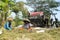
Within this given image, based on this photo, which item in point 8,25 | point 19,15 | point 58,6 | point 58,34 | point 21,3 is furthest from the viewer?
point 58,6

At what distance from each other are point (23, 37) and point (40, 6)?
3087 centimetres

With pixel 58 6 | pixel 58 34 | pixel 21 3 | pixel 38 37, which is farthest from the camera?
pixel 58 6

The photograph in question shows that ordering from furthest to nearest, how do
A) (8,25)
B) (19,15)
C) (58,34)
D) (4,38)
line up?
(19,15), (8,25), (58,34), (4,38)

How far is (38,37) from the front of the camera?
217 inches

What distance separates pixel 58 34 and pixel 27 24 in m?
1.79

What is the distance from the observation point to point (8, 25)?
24.2ft

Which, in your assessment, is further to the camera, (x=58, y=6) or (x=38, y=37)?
(x=58, y=6)

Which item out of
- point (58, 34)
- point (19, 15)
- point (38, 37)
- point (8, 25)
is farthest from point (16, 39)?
point (19, 15)

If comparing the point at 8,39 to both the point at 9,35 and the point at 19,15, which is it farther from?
the point at 19,15

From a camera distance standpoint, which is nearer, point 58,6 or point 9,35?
point 9,35

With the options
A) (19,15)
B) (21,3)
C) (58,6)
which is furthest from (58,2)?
(21,3)

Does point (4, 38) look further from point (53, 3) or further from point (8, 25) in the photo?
point (53, 3)

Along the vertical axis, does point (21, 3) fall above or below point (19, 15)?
above

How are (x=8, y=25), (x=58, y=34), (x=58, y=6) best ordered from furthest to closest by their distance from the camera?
(x=58, y=6), (x=8, y=25), (x=58, y=34)
